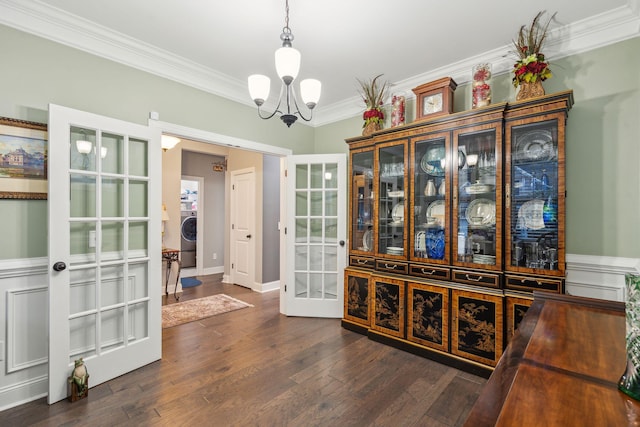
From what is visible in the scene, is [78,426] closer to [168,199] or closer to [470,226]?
[470,226]

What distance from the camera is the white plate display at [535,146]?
7.58ft

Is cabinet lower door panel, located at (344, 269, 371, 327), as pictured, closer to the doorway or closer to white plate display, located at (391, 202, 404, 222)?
white plate display, located at (391, 202, 404, 222)

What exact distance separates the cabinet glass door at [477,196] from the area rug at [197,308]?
306 centimetres

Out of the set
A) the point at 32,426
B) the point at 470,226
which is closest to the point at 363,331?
the point at 470,226

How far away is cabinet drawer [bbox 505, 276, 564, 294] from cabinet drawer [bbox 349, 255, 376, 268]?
4.22ft

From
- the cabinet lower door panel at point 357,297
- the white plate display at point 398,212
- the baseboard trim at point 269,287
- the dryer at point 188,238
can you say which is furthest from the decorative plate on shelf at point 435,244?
→ the dryer at point 188,238

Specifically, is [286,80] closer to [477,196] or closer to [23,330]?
[477,196]

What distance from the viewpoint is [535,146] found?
2385mm

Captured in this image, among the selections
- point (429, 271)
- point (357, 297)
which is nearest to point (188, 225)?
point (357, 297)

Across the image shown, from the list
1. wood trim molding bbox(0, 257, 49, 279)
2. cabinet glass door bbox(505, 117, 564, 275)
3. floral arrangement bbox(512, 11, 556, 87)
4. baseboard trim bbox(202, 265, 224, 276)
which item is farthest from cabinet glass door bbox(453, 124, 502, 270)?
baseboard trim bbox(202, 265, 224, 276)

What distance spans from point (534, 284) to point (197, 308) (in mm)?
3931

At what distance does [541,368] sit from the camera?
93 centimetres

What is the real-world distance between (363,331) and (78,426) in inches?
97.1

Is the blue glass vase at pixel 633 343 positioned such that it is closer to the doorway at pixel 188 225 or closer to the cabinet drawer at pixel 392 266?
the cabinet drawer at pixel 392 266
